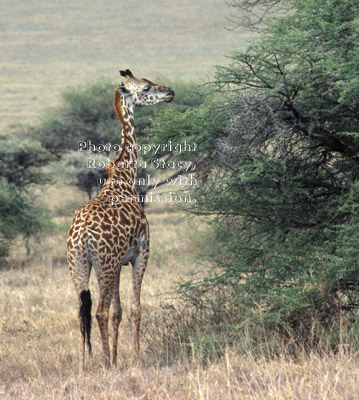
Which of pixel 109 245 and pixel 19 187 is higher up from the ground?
pixel 109 245

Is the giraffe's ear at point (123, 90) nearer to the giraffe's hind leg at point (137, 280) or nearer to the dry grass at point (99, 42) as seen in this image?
the giraffe's hind leg at point (137, 280)

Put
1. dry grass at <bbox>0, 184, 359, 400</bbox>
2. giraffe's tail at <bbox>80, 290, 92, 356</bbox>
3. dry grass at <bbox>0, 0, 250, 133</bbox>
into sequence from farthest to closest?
dry grass at <bbox>0, 0, 250, 133</bbox> → giraffe's tail at <bbox>80, 290, 92, 356</bbox> → dry grass at <bbox>0, 184, 359, 400</bbox>

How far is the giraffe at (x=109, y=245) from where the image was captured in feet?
19.7

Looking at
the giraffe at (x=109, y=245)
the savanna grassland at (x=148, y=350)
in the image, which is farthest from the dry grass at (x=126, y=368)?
the giraffe at (x=109, y=245)

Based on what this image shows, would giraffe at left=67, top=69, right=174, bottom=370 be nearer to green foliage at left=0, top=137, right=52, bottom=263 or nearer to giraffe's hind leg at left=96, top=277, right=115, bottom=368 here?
giraffe's hind leg at left=96, top=277, right=115, bottom=368

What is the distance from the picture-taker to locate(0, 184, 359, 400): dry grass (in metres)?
4.70

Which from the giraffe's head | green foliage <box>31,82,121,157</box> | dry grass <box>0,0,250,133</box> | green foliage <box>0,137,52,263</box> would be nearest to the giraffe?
the giraffe's head

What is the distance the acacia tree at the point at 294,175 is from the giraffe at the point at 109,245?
2.82ft

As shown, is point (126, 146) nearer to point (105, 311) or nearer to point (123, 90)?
point (123, 90)

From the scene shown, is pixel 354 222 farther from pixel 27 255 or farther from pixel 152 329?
pixel 27 255

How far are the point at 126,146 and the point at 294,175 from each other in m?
1.80

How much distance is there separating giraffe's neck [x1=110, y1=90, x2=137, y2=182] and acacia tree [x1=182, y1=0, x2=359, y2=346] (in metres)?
0.83

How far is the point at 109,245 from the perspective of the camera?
607cm

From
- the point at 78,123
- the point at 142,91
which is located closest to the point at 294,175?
the point at 142,91
